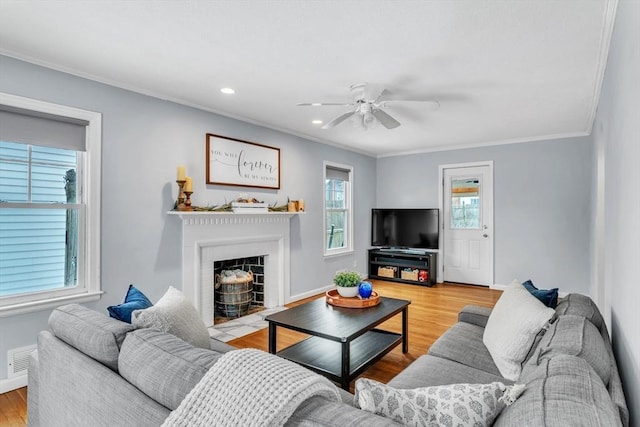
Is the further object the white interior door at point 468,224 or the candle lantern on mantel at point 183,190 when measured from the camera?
the white interior door at point 468,224

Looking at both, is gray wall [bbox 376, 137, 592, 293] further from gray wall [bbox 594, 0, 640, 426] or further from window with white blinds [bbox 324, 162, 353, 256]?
gray wall [bbox 594, 0, 640, 426]

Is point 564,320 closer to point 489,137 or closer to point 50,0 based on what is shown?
point 50,0

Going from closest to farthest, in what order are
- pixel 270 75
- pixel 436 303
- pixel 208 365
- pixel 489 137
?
pixel 208 365 → pixel 270 75 → pixel 436 303 → pixel 489 137

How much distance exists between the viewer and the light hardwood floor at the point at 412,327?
7.75 ft

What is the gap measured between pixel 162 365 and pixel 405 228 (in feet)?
18.2

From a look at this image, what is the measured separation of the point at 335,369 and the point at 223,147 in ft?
8.70

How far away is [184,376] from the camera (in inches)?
43.5

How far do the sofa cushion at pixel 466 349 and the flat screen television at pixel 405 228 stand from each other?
151 inches

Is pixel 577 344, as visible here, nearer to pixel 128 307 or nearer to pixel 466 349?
pixel 466 349

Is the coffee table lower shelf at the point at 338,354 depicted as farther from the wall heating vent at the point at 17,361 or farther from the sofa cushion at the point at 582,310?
the wall heating vent at the point at 17,361

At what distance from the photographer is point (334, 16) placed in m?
2.02

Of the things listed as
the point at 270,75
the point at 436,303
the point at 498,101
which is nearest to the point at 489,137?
the point at 498,101

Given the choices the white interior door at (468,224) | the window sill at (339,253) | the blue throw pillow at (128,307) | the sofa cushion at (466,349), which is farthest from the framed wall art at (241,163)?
the white interior door at (468,224)

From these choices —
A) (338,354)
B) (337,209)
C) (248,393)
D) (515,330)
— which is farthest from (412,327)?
(248,393)
